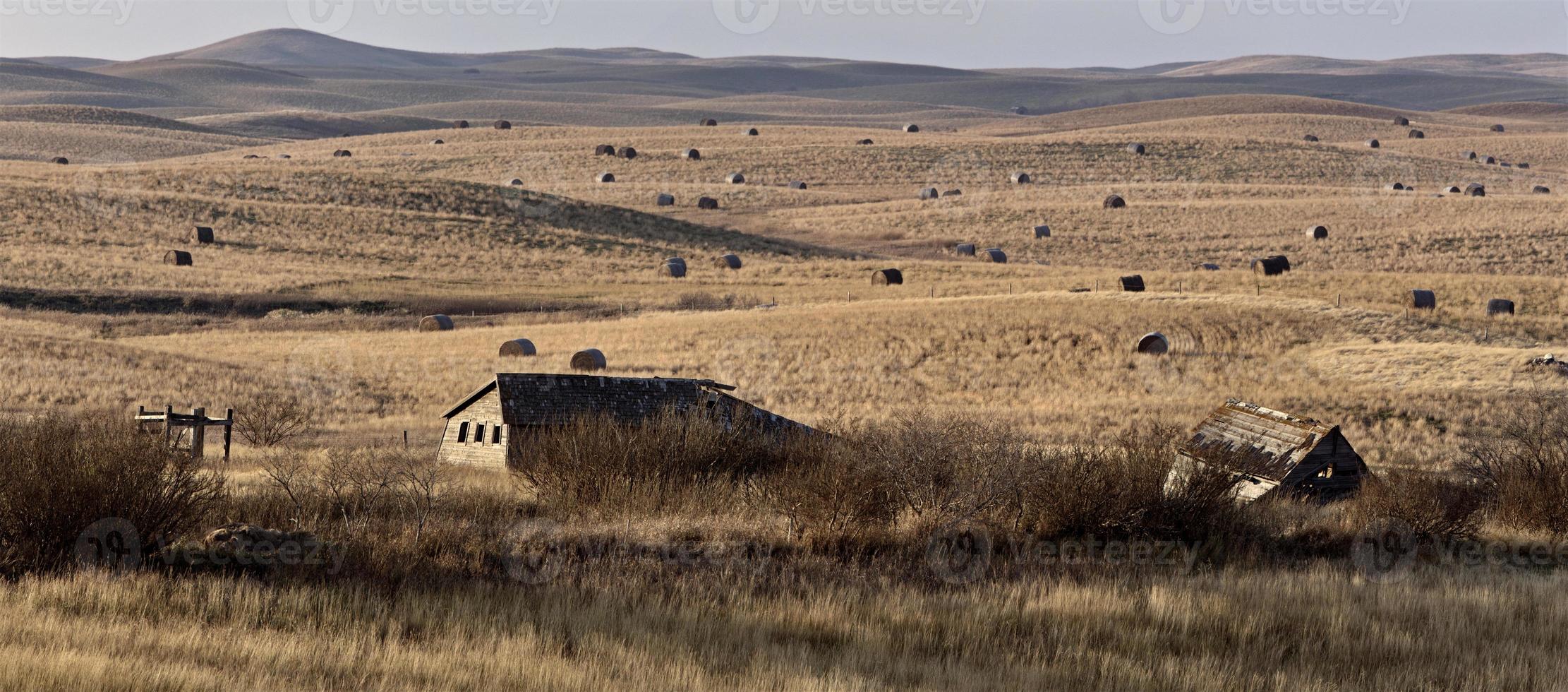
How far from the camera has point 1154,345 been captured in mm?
39906

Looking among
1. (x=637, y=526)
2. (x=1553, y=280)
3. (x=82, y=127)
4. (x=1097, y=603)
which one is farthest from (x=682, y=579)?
(x=82, y=127)

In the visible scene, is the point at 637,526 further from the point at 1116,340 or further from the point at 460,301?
the point at 460,301

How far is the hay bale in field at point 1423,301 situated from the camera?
46.0m

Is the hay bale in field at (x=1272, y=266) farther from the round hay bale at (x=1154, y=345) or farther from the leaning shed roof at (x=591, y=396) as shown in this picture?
the leaning shed roof at (x=591, y=396)

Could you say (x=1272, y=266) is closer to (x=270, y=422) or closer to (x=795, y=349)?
(x=795, y=349)

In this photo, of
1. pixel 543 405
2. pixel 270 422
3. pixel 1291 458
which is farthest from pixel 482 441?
pixel 1291 458

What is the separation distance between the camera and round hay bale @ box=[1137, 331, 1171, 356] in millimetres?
39750

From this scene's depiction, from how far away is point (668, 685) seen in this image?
833 centimetres

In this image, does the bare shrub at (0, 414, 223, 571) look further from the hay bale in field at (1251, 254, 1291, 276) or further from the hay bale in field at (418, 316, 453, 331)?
the hay bale in field at (1251, 254, 1291, 276)

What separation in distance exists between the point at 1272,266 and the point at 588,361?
3137 centimetres

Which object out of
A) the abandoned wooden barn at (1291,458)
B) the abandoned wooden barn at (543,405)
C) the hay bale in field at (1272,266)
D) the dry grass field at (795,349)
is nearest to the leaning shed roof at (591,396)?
the abandoned wooden barn at (543,405)

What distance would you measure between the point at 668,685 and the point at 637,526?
5.02 m

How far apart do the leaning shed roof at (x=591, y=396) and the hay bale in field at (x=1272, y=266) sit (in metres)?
38.1

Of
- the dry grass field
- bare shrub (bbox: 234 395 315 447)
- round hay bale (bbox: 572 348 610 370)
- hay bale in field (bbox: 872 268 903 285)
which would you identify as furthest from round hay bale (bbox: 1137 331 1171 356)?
bare shrub (bbox: 234 395 315 447)
